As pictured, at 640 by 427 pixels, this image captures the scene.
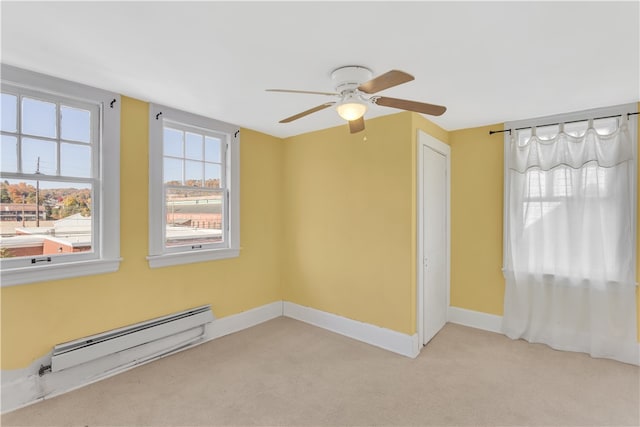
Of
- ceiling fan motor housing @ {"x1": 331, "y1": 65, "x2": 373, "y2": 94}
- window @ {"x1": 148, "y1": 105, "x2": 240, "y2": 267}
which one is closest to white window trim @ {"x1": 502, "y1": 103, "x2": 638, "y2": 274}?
ceiling fan motor housing @ {"x1": 331, "y1": 65, "x2": 373, "y2": 94}

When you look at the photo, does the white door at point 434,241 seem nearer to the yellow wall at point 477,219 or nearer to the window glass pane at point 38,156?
the yellow wall at point 477,219

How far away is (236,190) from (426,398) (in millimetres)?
2767

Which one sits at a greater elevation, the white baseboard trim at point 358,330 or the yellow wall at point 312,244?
the yellow wall at point 312,244

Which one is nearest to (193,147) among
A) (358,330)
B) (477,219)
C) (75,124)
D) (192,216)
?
(192,216)

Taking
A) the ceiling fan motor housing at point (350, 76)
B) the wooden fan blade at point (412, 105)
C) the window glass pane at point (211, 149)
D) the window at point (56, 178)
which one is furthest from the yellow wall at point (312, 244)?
the ceiling fan motor housing at point (350, 76)

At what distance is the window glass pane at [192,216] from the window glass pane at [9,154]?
109 centimetres

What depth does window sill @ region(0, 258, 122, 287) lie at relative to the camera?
2.15 metres

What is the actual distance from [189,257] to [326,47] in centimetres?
243

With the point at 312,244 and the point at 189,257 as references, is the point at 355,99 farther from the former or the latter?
the point at 189,257

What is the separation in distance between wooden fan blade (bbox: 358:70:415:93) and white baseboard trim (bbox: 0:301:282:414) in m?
2.87

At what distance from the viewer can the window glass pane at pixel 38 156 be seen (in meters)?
2.25

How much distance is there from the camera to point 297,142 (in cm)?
398

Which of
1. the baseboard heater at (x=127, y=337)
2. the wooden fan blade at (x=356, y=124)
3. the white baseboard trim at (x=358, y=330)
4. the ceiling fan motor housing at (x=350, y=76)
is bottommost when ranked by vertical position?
the white baseboard trim at (x=358, y=330)

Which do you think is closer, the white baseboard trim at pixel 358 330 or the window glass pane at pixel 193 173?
the white baseboard trim at pixel 358 330
